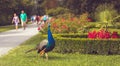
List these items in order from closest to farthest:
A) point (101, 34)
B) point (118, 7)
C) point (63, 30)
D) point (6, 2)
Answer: point (101, 34)
point (63, 30)
point (6, 2)
point (118, 7)

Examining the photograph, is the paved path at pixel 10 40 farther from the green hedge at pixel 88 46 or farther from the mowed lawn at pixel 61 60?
the green hedge at pixel 88 46

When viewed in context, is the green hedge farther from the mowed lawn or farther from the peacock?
the peacock

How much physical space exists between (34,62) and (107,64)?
2261mm

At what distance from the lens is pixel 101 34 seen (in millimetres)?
14797

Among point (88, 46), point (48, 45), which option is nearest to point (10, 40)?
point (88, 46)

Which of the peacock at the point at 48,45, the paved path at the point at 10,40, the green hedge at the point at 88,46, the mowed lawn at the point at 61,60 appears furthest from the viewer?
the paved path at the point at 10,40

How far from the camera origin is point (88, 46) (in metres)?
13.9

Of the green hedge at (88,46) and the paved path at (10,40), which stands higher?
the green hedge at (88,46)

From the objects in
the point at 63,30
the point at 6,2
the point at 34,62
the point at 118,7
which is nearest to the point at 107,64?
the point at 34,62

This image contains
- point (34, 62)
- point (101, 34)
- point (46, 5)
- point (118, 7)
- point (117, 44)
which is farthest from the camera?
point (46, 5)

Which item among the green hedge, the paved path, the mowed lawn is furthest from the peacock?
the paved path

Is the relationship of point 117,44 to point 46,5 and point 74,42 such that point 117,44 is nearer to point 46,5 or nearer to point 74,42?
point 74,42

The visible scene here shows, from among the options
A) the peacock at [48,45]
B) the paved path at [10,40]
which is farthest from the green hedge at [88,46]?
the paved path at [10,40]

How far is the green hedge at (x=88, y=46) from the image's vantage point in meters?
13.6
